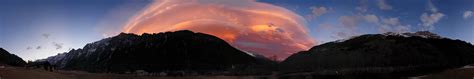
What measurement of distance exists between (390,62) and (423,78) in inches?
3742

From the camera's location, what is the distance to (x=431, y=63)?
637 ft

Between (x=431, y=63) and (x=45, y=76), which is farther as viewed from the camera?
(x=431, y=63)

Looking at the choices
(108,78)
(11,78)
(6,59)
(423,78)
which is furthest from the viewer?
(6,59)

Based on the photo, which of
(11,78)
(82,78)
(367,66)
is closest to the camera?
(11,78)

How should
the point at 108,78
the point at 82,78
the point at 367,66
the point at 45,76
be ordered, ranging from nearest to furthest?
the point at 45,76
the point at 82,78
the point at 108,78
the point at 367,66

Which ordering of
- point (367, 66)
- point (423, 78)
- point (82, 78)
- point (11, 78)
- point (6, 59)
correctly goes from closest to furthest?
1. point (11, 78)
2. point (423, 78)
3. point (82, 78)
4. point (6, 59)
5. point (367, 66)

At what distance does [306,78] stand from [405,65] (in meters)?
59.6

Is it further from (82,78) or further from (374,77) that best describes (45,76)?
(374,77)

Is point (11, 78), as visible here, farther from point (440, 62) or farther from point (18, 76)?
point (440, 62)

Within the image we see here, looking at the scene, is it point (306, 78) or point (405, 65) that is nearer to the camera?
point (306, 78)

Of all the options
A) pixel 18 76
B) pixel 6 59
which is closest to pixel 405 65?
pixel 6 59

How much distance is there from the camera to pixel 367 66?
19738cm

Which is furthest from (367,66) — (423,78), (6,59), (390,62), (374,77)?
(6,59)

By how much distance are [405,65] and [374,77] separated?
4746 centimetres
